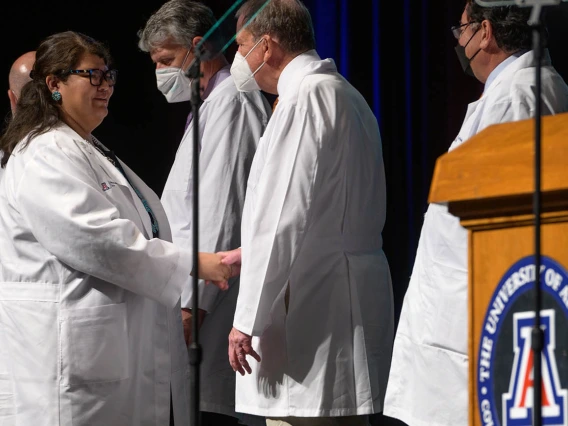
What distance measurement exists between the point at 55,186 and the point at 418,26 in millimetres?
1594

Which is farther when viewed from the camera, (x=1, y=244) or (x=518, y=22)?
(x=1, y=244)

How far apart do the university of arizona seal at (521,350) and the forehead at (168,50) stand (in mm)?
2353

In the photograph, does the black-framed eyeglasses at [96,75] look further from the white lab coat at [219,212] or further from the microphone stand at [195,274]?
the microphone stand at [195,274]

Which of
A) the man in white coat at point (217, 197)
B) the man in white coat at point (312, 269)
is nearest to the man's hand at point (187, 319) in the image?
the man in white coat at point (217, 197)

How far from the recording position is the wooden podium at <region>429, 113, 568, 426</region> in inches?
56.7

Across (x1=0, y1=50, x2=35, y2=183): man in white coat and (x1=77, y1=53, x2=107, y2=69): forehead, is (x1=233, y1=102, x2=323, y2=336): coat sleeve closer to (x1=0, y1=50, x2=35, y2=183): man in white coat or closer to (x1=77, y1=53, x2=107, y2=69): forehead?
(x1=77, y1=53, x2=107, y2=69): forehead

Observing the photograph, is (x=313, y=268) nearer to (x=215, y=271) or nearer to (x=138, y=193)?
(x=215, y=271)

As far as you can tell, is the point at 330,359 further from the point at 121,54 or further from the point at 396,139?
the point at 121,54

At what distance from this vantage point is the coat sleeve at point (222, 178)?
11.1 ft

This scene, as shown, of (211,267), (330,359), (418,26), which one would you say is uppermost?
(418,26)

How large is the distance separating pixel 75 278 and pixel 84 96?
1.91 ft

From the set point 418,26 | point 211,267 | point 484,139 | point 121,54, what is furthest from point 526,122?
point 121,54

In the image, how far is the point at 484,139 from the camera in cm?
160

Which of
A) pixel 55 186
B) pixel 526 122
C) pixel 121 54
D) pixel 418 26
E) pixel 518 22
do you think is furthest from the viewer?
pixel 121 54
